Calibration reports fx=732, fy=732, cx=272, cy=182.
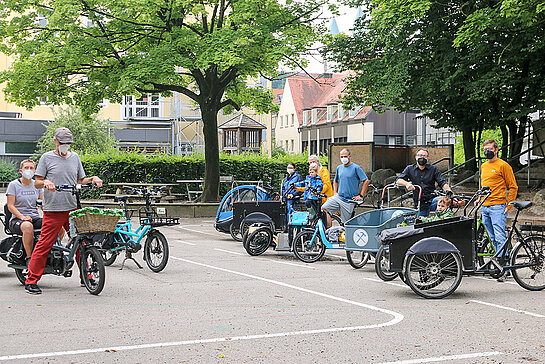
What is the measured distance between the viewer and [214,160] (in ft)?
89.0

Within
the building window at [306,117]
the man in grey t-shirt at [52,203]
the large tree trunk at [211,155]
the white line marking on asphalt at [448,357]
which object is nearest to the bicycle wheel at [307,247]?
the man in grey t-shirt at [52,203]

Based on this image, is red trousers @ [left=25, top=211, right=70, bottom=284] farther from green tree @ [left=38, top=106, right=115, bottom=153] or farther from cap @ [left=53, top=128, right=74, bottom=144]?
green tree @ [left=38, top=106, right=115, bottom=153]

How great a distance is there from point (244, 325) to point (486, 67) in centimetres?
1720

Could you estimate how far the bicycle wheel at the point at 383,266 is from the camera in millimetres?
9914

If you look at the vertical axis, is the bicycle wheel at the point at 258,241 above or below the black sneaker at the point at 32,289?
above

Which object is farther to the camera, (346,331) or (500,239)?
(500,239)

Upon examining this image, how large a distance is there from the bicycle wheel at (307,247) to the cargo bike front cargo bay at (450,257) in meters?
3.35

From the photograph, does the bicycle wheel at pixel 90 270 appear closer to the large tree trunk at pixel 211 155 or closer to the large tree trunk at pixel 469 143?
the large tree trunk at pixel 211 155

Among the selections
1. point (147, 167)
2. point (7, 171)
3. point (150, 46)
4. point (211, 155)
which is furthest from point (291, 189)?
point (7, 171)

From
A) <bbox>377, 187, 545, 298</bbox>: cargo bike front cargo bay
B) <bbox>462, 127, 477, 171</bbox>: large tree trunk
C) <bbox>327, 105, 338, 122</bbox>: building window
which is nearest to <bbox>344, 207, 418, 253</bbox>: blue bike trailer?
<bbox>377, 187, 545, 298</bbox>: cargo bike front cargo bay

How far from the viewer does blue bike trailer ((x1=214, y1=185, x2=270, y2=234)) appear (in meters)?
17.0

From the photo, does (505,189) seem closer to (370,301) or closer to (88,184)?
(370,301)

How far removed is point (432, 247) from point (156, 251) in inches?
181

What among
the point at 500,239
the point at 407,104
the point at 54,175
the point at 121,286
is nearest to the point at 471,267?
the point at 500,239
